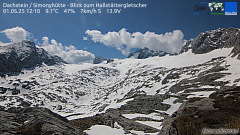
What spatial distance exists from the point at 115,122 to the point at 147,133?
1281 centimetres

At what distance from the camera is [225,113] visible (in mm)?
11523

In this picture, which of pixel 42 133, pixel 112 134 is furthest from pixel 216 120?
pixel 112 134

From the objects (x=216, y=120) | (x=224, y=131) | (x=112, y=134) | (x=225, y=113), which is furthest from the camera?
(x=112, y=134)

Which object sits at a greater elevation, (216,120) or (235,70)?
(216,120)

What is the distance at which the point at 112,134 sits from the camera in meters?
32.5

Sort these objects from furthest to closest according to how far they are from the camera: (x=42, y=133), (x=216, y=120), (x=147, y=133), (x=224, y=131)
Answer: (x=147, y=133)
(x=42, y=133)
(x=216, y=120)
(x=224, y=131)

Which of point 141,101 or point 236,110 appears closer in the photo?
point 236,110

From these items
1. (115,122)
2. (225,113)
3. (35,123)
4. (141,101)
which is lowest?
(141,101)

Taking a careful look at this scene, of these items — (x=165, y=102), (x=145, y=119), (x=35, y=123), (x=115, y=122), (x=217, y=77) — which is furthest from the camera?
(x=217, y=77)

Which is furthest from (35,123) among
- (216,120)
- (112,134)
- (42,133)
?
(216,120)

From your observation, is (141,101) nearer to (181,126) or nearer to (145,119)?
(145,119)

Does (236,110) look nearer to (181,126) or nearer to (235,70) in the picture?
(181,126)

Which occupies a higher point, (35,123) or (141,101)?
(35,123)

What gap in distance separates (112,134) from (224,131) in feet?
92.4
